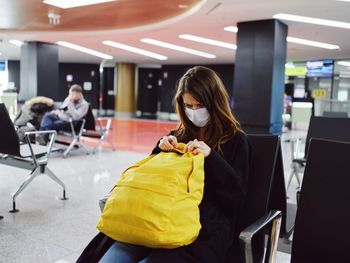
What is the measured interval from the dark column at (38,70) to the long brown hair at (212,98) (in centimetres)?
1136

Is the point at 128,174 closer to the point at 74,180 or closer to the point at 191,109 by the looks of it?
the point at 191,109

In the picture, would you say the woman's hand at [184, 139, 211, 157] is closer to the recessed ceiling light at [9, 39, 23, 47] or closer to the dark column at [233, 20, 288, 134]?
the dark column at [233, 20, 288, 134]

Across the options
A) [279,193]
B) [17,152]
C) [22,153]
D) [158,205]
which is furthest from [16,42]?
[158,205]

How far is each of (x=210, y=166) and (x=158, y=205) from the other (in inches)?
13.0

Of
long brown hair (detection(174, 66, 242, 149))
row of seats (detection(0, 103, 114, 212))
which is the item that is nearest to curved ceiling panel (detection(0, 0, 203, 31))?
row of seats (detection(0, 103, 114, 212))

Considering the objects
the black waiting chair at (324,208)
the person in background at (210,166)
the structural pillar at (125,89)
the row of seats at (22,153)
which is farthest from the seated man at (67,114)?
the structural pillar at (125,89)

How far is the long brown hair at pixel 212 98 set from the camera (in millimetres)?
1645

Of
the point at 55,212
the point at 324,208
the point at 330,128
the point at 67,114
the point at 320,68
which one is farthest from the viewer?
the point at 320,68

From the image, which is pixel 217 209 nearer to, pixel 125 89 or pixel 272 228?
pixel 272 228

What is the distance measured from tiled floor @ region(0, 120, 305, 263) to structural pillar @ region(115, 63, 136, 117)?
13.1 m

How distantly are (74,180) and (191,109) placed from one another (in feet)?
11.4

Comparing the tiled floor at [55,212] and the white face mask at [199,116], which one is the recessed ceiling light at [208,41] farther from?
the white face mask at [199,116]

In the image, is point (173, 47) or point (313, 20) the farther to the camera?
point (173, 47)

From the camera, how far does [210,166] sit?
149cm
